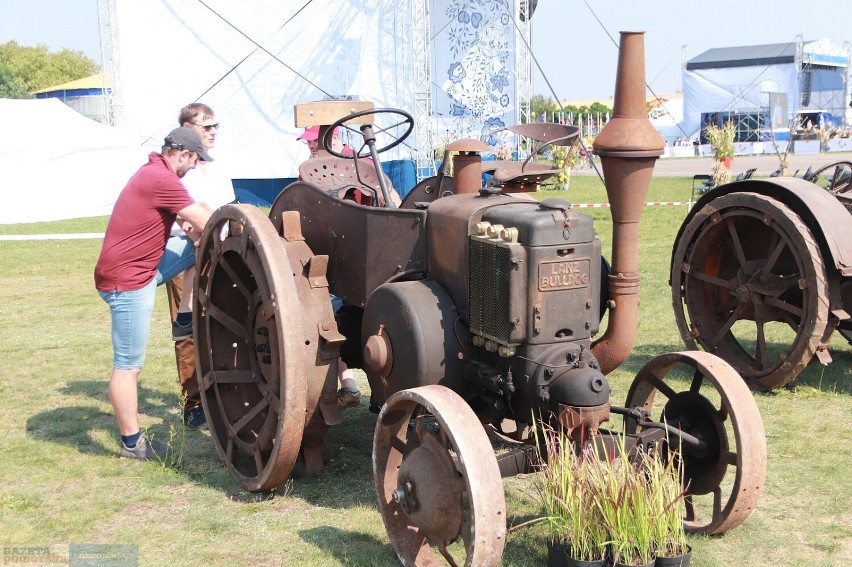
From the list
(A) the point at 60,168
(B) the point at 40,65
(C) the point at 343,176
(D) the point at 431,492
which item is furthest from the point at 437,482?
(B) the point at 40,65

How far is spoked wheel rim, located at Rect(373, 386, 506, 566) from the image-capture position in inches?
106

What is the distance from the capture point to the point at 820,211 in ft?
16.6

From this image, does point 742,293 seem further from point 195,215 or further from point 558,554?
point 195,215

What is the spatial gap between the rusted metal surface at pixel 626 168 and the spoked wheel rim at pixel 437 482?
85 centimetres

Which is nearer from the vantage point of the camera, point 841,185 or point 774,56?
point 841,185

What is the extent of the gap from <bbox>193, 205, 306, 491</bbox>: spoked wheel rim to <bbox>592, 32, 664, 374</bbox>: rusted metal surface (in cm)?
127

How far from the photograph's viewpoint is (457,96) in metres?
22.2

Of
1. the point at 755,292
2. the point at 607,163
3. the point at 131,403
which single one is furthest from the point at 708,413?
the point at 131,403

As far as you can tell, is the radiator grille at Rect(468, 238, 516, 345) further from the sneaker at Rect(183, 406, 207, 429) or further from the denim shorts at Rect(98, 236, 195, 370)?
the sneaker at Rect(183, 406, 207, 429)

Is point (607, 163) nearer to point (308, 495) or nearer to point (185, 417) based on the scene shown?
point (308, 495)

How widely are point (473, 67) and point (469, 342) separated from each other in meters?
19.7

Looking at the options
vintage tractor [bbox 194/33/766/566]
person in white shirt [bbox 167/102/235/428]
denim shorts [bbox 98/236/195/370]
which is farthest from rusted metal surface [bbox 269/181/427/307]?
person in white shirt [bbox 167/102/235/428]

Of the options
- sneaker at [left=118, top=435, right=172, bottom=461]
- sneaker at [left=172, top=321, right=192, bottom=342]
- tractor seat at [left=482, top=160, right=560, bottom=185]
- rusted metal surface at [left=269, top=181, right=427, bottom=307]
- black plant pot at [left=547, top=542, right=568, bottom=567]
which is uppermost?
tractor seat at [left=482, top=160, right=560, bottom=185]

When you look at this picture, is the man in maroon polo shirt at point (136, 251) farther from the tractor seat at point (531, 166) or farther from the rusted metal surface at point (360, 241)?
the tractor seat at point (531, 166)
